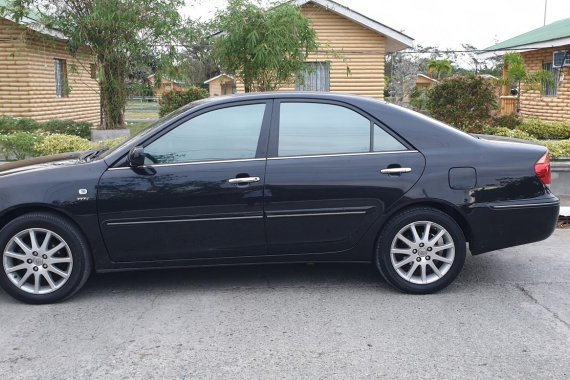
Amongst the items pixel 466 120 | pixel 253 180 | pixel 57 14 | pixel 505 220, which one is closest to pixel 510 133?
pixel 466 120

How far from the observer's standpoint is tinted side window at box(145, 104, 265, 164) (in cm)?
452

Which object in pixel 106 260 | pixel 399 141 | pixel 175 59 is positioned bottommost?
pixel 106 260

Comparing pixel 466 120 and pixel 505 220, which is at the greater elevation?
pixel 466 120

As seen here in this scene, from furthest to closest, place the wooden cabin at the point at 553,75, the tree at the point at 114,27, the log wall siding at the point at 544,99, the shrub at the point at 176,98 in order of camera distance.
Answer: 1. the shrub at the point at 176,98
2. the log wall siding at the point at 544,99
3. the wooden cabin at the point at 553,75
4. the tree at the point at 114,27

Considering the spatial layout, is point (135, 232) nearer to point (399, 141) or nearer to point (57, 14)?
point (399, 141)

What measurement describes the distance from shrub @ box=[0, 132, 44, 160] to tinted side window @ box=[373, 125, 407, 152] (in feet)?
21.5

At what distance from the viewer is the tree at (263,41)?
39.7 feet

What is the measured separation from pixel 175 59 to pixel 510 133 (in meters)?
7.99

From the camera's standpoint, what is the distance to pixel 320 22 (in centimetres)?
1900

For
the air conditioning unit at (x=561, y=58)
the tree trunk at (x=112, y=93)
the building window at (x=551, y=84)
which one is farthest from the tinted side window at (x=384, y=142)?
the building window at (x=551, y=84)

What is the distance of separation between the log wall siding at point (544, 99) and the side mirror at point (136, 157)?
18.2 metres

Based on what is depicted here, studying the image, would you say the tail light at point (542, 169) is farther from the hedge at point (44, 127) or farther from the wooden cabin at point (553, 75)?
the wooden cabin at point (553, 75)

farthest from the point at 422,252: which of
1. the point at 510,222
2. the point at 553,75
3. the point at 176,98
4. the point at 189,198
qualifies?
the point at 553,75

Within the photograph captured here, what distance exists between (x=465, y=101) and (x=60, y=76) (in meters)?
13.6
